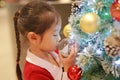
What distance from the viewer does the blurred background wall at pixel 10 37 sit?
4.98 feet

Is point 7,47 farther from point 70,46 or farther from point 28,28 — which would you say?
point 70,46

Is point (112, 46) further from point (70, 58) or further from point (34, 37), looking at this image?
point (34, 37)

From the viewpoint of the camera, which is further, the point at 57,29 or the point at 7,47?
the point at 7,47

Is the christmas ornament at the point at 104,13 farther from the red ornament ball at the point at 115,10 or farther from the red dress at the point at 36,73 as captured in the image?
the red dress at the point at 36,73

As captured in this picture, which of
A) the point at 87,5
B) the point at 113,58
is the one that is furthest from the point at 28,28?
the point at 113,58

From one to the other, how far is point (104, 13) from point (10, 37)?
1.18m

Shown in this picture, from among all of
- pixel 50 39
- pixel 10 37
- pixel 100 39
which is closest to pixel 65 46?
pixel 50 39

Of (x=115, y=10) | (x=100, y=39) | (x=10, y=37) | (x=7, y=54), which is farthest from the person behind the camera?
(x=7, y=54)

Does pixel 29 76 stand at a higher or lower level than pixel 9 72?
higher

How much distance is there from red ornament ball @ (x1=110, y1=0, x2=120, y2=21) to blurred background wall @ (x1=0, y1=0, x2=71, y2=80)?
0.67 metres

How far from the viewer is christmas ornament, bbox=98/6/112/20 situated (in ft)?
2.72

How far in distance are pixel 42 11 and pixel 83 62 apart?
0.38 metres

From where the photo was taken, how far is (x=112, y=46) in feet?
2.63

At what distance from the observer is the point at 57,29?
1156 mm
